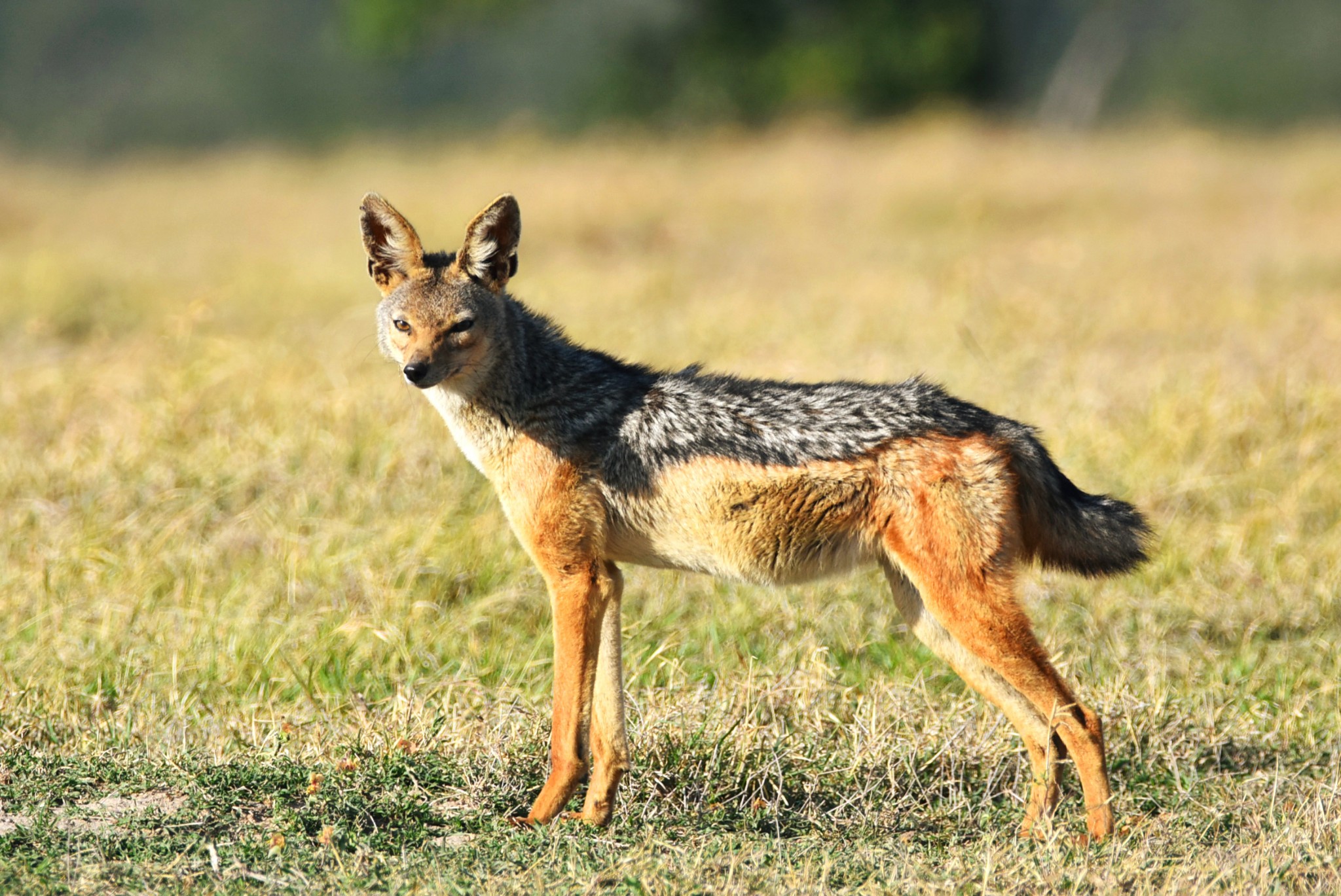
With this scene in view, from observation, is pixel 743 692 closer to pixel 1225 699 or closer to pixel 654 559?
pixel 654 559

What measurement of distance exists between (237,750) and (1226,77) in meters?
62.3

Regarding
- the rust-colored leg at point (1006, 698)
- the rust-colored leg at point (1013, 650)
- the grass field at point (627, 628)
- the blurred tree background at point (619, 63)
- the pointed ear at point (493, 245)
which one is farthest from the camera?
the blurred tree background at point (619, 63)

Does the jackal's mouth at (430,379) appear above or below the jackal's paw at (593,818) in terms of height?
above

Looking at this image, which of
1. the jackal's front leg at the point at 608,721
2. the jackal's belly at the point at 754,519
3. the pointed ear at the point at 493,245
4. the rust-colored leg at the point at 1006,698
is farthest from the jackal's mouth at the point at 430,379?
the rust-colored leg at the point at 1006,698

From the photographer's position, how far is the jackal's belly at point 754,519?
430 cm

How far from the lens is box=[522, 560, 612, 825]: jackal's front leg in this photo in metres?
4.36

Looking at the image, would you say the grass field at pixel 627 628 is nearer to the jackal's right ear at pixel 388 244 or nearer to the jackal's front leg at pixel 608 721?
the jackal's front leg at pixel 608 721

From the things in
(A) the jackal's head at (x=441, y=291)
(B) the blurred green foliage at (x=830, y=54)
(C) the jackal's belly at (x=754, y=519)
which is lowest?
(C) the jackal's belly at (x=754, y=519)

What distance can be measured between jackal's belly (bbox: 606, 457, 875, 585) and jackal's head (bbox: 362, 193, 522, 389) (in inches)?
27.5

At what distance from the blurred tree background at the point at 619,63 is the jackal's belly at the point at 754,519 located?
21139 millimetres

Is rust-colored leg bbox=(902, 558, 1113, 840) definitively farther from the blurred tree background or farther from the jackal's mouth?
the blurred tree background

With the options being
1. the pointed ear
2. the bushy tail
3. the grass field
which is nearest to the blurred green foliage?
the grass field

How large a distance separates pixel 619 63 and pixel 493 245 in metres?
28.6

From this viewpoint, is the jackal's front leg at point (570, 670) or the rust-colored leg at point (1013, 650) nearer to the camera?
the rust-colored leg at point (1013, 650)
